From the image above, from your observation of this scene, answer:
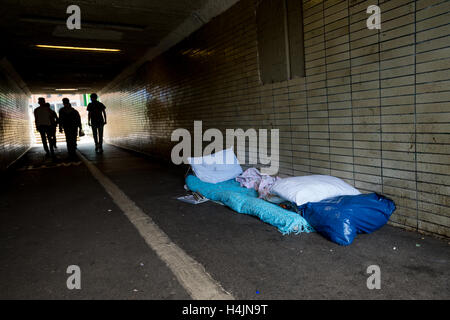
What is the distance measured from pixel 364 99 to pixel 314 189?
1.12 metres

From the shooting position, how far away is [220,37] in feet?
21.1

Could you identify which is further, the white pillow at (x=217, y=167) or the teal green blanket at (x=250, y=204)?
the white pillow at (x=217, y=167)

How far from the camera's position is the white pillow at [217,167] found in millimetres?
5547

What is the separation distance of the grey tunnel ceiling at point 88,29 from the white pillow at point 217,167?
3083 millimetres

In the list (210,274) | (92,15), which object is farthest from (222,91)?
(210,274)

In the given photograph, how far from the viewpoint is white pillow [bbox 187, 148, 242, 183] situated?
5547mm

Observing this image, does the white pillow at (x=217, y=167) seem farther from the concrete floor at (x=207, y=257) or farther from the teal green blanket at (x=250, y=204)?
the concrete floor at (x=207, y=257)

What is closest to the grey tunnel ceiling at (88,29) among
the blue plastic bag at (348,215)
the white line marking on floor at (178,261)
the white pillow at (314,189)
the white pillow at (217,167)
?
the white pillow at (217,167)

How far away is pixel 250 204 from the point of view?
404cm

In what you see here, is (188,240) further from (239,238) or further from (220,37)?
(220,37)

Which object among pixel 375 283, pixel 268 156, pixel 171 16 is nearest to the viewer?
pixel 375 283

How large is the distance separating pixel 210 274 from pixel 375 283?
3.98ft

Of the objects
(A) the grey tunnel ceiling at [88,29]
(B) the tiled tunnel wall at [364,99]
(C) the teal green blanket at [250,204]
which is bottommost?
(C) the teal green blanket at [250,204]

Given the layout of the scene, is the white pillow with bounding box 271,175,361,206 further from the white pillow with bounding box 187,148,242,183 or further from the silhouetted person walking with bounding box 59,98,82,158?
the silhouetted person walking with bounding box 59,98,82,158
